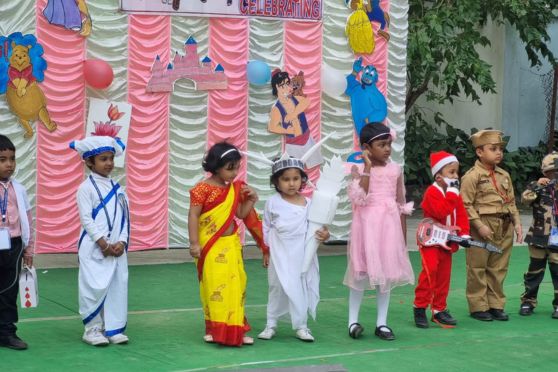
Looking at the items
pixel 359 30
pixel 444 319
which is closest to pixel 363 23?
pixel 359 30

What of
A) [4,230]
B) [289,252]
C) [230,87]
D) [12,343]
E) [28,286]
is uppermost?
[230,87]

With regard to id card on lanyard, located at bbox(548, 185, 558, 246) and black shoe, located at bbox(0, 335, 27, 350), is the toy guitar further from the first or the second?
black shoe, located at bbox(0, 335, 27, 350)

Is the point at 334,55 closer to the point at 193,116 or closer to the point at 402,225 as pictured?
the point at 193,116

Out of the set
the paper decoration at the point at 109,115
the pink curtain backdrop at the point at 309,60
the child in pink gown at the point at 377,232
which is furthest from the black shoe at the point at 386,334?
the pink curtain backdrop at the point at 309,60

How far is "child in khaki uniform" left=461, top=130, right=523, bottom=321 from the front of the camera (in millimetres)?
8555

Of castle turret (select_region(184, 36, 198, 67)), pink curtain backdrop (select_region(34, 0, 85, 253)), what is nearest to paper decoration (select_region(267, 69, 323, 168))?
castle turret (select_region(184, 36, 198, 67))

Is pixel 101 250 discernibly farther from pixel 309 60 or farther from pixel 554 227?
pixel 309 60

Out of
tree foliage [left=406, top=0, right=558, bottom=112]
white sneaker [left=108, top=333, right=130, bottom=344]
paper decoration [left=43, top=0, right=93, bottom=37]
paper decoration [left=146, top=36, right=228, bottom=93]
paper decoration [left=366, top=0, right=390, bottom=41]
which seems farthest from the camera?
tree foliage [left=406, top=0, right=558, bottom=112]

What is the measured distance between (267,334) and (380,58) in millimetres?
5629

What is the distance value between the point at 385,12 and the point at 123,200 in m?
5.89

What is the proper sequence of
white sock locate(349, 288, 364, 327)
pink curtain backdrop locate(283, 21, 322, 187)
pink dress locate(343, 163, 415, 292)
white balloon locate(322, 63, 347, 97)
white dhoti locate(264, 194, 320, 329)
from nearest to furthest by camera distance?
white dhoti locate(264, 194, 320, 329) < pink dress locate(343, 163, 415, 292) < white sock locate(349, 288, 364, 327) < pink curtain backdrop locate(283, 21, 322, 187) < white balloon locate(322, 63, 347, 97)

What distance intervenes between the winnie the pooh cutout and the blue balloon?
2.24 meters

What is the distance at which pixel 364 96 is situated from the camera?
40.0 feet

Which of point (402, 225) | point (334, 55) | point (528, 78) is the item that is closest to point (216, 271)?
point (402, 225)
